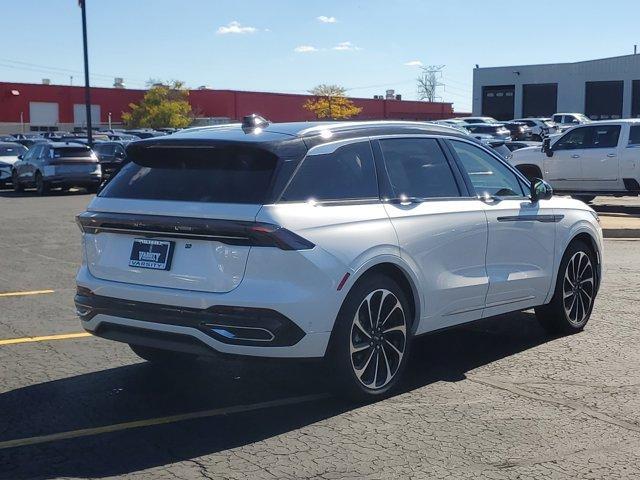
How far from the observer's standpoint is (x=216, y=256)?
207 inches

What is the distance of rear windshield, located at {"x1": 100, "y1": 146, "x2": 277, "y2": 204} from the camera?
5.40m

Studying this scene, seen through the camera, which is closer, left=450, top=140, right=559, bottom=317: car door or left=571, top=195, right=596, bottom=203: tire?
left=450, top=140, right=559, bottom=317: car door

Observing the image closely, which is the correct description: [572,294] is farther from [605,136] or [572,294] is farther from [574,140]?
[574,140]

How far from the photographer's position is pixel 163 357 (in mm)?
6691

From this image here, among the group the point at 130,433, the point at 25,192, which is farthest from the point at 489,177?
the point at 25,192

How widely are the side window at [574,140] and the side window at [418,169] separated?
14.4m

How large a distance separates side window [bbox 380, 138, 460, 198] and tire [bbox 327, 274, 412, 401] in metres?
0.78

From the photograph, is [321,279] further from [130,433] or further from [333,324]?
[130,433]

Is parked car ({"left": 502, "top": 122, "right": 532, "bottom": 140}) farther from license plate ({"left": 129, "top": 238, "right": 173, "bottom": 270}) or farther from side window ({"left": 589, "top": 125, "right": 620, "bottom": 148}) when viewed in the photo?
license plate ({"left": 129, "top": 238, "right": 173, "bottom": 270})

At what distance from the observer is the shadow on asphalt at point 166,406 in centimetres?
476

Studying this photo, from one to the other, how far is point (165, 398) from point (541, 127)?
4281 cm

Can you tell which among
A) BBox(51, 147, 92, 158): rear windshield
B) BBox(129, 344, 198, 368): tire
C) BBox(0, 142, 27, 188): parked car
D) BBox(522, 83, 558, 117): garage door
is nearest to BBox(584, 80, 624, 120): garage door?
BBox(522, 83, 558, 117): garage door

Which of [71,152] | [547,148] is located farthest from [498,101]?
[547,148]

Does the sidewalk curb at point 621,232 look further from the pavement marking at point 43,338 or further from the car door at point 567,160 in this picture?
the pavement marking at point 43,338
